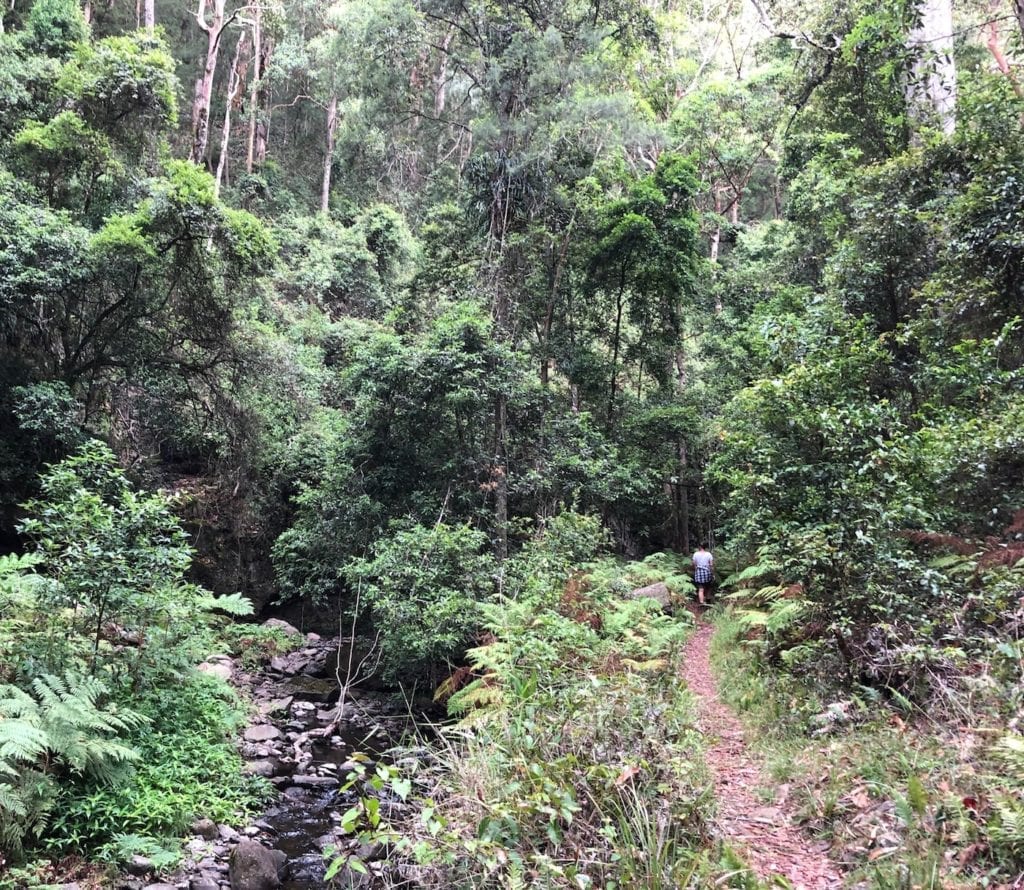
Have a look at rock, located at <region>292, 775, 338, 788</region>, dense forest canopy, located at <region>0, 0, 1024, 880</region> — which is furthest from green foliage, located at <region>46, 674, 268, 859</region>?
rock, located at <region>292, 775, 338, 788</region>

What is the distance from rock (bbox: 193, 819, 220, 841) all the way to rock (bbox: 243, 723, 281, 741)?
232 cm

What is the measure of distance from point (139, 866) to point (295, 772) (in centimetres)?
275

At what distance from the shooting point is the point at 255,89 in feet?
80.0

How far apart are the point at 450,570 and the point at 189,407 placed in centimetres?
842

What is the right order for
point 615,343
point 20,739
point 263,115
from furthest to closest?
point 263,115
point 615,343
point 20,739

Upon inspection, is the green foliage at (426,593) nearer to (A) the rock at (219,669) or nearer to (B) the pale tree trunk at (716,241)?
(A) the rock at (219,669)

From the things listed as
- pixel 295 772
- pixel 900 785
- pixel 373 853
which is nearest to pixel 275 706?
pixel 295 772

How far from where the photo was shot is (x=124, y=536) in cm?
658

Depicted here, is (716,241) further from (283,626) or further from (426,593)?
(283,626)

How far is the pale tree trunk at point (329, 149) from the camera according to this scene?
25.8 m

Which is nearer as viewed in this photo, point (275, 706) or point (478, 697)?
point (478, 697)

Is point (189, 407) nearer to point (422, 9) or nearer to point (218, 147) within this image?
point (422, 9)

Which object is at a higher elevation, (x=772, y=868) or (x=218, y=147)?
(x=218, y=147)

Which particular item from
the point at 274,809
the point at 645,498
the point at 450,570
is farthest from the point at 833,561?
the point at 645,498
